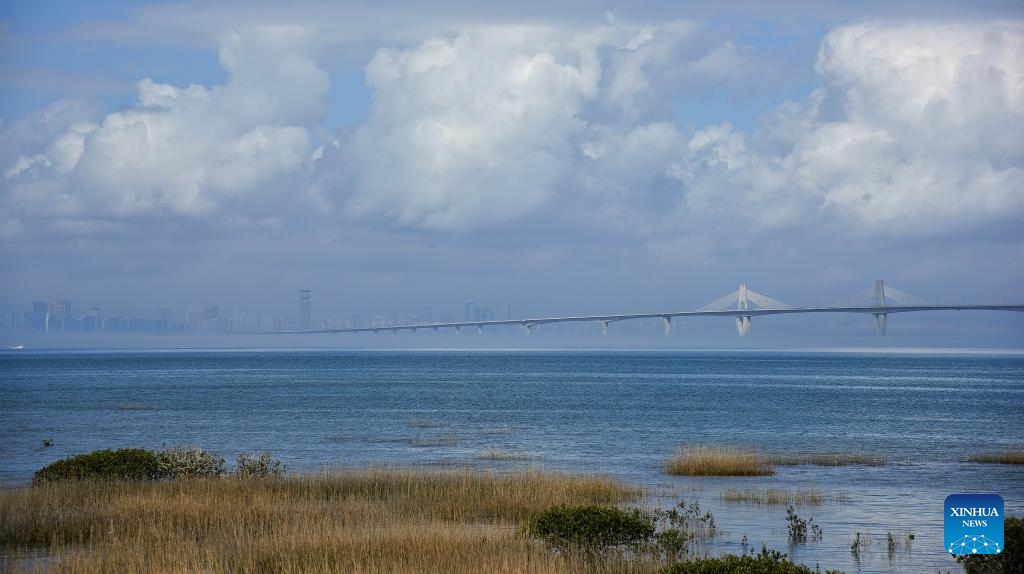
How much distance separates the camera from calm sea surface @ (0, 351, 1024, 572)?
23094mm

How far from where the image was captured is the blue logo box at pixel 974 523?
321 inches

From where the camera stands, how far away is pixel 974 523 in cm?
820

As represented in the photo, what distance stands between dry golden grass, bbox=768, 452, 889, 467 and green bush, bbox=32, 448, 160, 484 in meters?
18.6

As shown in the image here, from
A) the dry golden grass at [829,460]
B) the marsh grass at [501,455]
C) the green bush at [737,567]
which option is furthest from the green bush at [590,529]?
the marsh grass at [501,455]

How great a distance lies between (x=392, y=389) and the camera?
299 feet

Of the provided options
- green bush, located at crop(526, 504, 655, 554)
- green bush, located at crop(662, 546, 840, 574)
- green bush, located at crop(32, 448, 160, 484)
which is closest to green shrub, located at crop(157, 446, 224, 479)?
green bush, located at crop(32, 448, 160, 484)

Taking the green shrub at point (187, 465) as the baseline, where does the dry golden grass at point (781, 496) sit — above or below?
below

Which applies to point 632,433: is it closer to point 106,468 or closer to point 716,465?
point 716,465

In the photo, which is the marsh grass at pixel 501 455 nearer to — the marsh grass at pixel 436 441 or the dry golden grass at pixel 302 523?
the marsh grass at pixel 436 441

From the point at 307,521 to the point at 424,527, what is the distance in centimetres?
191

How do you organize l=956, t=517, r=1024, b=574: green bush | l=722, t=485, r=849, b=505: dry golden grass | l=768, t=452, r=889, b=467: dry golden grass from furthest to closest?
1. l=768, t=452, r=889, b=467: dry golden grass
2. l=722, t=485, r=849, b=505: dry golden grass
3. l=956, t=517, r=1024, b=574: green bush

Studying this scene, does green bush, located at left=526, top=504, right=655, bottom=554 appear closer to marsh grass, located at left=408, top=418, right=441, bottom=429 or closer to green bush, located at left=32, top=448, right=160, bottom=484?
green bush, located at left=32, top=448, right=160, bottom=484

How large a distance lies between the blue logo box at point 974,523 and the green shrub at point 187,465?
745 inches

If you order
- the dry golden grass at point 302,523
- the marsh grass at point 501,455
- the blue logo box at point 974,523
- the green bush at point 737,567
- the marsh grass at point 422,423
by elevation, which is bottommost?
the marsh grass at point 501,455
